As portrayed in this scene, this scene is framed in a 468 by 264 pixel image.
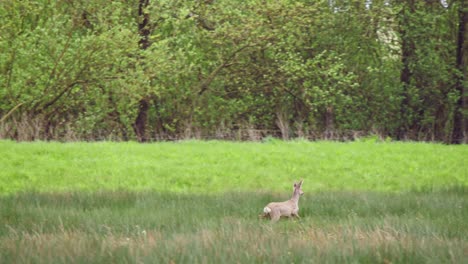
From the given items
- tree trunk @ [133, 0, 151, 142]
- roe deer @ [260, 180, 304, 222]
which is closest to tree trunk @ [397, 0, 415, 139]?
tree trunk @ [133, 0, 151, 142]

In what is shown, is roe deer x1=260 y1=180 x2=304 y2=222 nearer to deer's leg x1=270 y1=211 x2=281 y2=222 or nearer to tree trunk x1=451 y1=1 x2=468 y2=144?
deer's leg x1=270 y1=211 x2=281 y2=222

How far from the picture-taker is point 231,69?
1170 inches

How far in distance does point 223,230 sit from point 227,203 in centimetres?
363

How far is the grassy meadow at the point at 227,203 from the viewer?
210 inches

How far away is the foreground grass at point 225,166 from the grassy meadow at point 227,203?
33 mm

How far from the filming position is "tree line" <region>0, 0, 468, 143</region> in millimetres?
24375

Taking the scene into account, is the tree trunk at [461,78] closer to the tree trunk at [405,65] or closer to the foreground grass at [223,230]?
the tree trunk at [405,65]

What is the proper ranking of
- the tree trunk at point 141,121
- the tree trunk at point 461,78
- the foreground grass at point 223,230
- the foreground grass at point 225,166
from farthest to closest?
the tree trunk at point 461,78 → the tree trunk at point 141,121 → the foreground grass at point 225,166 → the foreground grass at point 223,230

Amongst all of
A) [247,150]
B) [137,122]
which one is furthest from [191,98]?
[247,150]

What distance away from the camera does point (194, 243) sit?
5535 mm

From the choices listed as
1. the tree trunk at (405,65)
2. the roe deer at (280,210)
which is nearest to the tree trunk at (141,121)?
the tree trunk at (405,65)

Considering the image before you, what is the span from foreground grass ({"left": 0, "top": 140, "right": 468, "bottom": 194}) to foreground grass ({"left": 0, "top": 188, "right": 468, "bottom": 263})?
4019 mm

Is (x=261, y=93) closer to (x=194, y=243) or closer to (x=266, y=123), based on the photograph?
(x=266, y=123)

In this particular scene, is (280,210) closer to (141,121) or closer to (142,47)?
(142,47)
